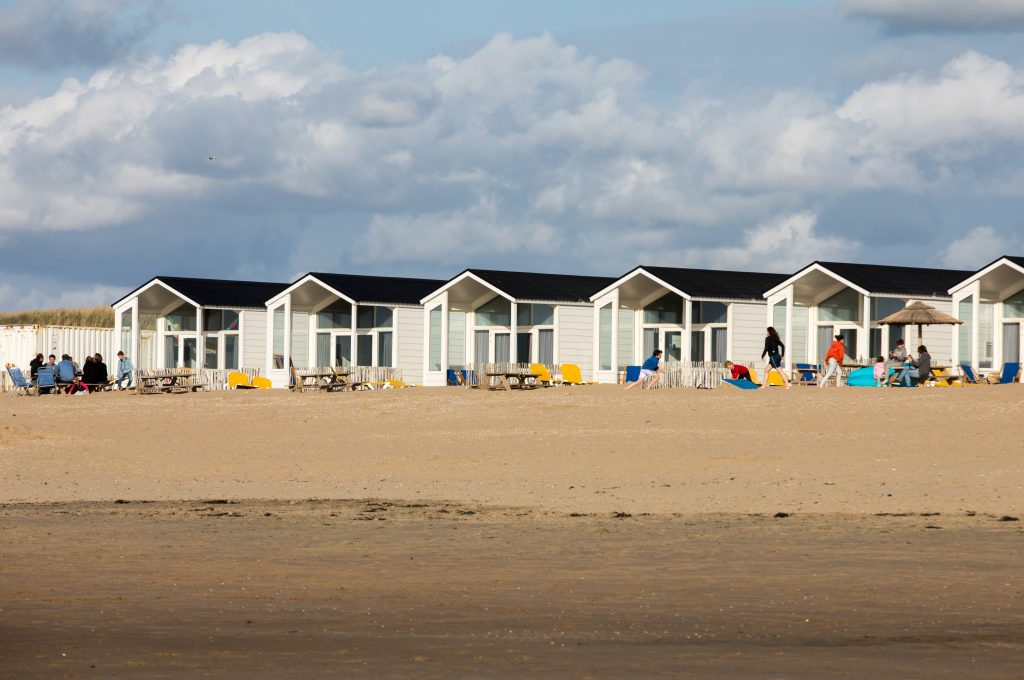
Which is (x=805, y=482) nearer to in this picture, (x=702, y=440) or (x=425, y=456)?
(x=702, y=440)

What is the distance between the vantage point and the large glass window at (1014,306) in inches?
1329

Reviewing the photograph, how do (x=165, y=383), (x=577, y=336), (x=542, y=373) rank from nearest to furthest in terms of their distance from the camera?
(x=542, y=373), (x=577, y=336), (x=165, y=383)

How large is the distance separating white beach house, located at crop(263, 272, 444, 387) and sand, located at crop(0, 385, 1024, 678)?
55.2ft

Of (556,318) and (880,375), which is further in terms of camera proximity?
(556,318)

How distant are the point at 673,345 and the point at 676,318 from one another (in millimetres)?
682

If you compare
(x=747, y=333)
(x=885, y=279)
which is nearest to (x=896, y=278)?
(x=885, y=279)

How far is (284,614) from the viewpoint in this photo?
8.25 m

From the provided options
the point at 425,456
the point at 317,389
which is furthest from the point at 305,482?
the point at 317,389

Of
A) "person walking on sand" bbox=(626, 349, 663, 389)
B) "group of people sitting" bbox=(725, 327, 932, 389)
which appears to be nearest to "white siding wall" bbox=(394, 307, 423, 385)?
"person walking on sand" bbox=(626, 349, 663, 389)

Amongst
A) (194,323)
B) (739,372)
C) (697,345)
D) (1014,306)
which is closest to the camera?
(739,372)

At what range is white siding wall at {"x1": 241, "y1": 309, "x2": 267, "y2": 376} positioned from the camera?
44.0 metres

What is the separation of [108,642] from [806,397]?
18.3m

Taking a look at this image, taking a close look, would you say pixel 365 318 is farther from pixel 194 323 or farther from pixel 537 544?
pixel 537 544

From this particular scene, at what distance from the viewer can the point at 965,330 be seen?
3447 cm
